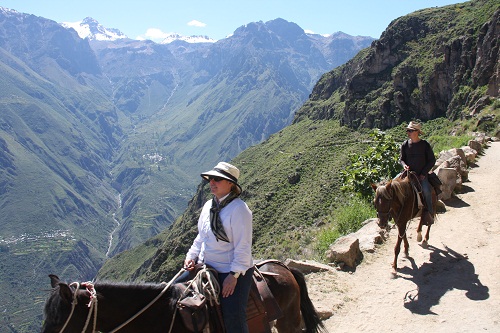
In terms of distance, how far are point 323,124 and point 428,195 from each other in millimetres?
111684

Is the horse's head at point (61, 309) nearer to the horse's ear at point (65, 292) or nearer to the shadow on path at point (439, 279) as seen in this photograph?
the horse's ear at point (65, 292)

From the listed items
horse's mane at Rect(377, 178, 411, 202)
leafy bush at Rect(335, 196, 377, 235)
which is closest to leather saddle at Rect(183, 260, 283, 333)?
horse's mane at Rect(377, 178, 411, 202)

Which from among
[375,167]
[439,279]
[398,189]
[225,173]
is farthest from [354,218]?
[225,173]

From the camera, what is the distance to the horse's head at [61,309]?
4.64 metres

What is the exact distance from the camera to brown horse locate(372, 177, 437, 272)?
10.3 metres

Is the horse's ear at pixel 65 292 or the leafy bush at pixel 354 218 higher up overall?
the horse's ear at pixel 65 292

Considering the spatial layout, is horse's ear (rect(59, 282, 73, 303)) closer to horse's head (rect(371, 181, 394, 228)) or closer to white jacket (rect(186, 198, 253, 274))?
white jacket (rect(186, 198, 253, 274))

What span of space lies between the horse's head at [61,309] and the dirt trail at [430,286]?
5.53m

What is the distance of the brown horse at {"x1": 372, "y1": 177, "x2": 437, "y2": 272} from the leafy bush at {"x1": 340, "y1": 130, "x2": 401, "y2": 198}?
20.1ft

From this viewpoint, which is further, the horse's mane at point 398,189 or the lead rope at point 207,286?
the horse's mane at point 398,189

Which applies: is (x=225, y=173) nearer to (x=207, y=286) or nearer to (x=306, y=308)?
(x=207, y=286)

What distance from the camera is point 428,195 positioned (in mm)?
11211

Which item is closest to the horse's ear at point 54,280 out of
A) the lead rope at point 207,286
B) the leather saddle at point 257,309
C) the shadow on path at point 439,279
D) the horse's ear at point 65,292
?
the horse's ear at point 65,292

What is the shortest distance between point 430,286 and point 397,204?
218cm
